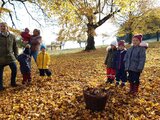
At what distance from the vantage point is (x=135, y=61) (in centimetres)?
870

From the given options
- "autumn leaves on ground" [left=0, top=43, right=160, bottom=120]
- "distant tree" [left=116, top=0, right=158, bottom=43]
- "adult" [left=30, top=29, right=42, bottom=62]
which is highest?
"distant tree" [left=116, top=0, right=158, bottom=43]

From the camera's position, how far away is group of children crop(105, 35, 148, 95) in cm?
859

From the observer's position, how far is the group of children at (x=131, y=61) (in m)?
8.59

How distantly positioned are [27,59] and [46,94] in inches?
84.8

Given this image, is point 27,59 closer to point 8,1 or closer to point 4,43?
point 4,43

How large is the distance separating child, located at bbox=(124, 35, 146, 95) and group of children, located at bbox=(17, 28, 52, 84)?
12.7 feet

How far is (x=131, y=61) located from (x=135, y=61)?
134 millimetres

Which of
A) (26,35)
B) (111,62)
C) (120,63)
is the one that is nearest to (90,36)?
(26,35)

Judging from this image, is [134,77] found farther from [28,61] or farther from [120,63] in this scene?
[28,61]

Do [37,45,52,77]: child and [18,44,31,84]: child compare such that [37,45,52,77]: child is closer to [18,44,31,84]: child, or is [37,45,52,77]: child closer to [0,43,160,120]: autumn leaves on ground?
[18,44,31,84]: child

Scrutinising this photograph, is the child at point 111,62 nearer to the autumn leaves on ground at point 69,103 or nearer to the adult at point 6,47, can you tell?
the autumn leaves on ground at point 69,103

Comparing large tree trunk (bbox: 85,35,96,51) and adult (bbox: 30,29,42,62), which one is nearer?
adult (bbox: 30,29,42,62)

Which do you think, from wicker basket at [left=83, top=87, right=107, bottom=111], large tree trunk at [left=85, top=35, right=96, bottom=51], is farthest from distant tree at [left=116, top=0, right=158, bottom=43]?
wicker basket at [left=83, top=87, right=107, bottom=111]

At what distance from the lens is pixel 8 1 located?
22.0m
